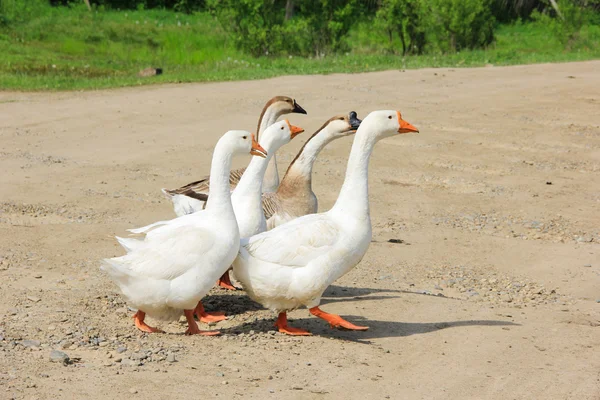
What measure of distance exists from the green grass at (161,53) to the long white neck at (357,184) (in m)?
12.6

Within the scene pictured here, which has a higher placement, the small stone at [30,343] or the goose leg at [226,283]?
the small stone at [30,343]

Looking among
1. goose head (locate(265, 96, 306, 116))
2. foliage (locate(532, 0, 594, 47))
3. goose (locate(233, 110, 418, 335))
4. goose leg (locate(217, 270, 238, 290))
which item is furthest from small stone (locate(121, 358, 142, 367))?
foliage (locate(532, 0, 594, 47))

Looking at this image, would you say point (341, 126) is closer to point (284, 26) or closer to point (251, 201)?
point (251, 201)

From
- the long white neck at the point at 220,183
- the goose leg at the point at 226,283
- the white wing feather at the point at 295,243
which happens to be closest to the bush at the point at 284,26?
the goose leg at the point at 226,283

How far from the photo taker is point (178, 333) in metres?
5.70

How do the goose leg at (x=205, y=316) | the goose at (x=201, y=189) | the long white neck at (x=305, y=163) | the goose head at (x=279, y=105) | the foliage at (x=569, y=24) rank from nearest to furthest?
the goose leg at (x=205, y=316) → the long white neck at (x=305, y=163) → the goose at (x=201, y=189) → the goose head at (x=279, y=105) → the foliage at (x=569, y=24)

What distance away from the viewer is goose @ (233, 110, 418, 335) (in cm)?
549

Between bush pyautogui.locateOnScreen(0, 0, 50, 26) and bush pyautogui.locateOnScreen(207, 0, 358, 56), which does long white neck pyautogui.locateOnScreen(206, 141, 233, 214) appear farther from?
bush pyautogui.locateOnScreen(0, 0, 50, 26)

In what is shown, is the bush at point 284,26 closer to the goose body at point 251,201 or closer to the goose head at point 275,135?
the goose head at point 275,135

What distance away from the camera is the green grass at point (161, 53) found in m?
19.3

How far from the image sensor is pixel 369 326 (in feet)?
19.7

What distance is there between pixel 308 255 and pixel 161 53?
23.4m

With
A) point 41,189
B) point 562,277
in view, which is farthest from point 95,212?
point 562,277

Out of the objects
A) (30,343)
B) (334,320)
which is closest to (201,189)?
(334,320)
